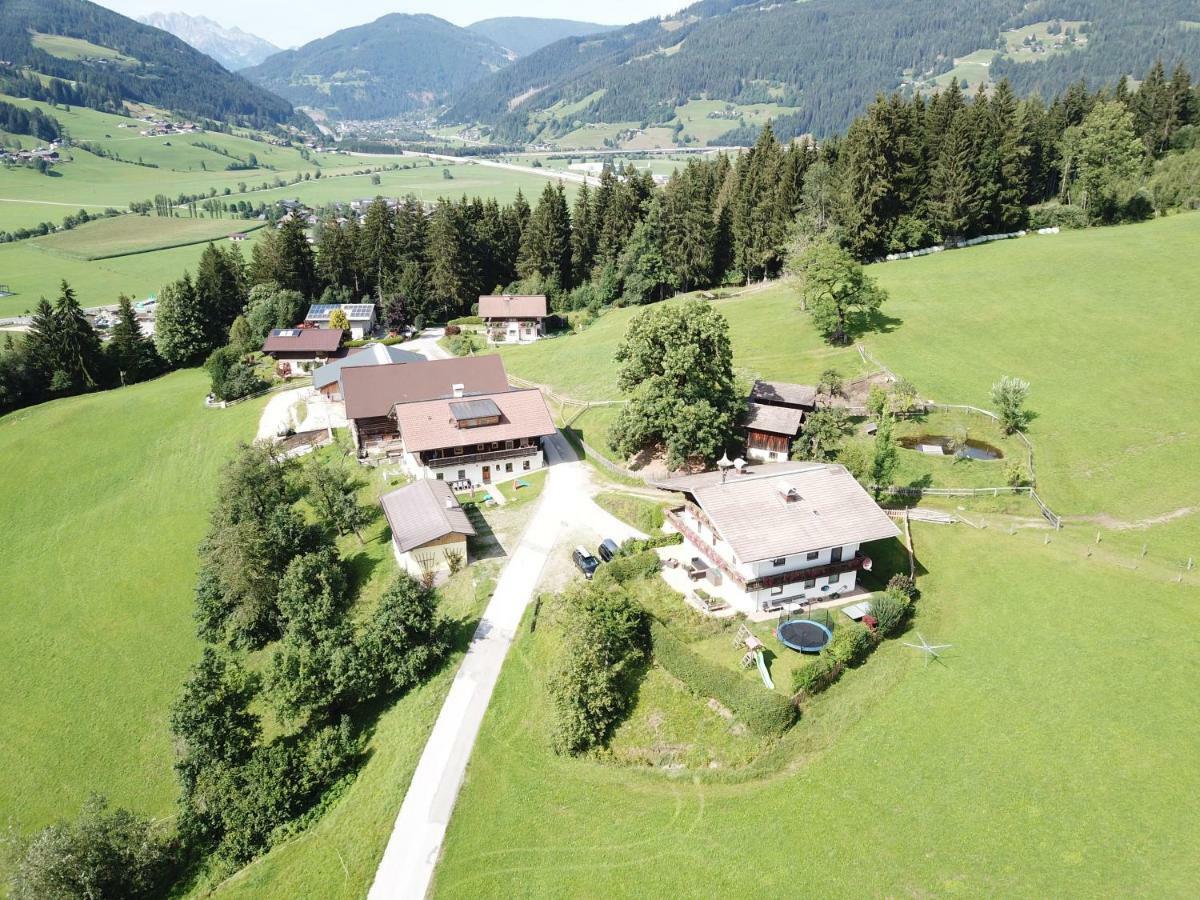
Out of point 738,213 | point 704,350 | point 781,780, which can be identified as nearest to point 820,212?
point 738,213

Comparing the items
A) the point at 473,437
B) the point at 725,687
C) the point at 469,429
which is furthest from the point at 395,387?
the point at 725,687

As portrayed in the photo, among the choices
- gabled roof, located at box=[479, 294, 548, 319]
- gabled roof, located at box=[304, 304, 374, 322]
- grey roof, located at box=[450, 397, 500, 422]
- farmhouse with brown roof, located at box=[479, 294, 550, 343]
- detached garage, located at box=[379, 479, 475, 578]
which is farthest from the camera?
gabled roof, located at box=[304, 304, 374, 322]

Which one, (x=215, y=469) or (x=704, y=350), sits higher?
(x=704, y=350)

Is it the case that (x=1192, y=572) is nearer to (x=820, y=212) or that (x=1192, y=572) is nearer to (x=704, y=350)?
(x=704, y=350)

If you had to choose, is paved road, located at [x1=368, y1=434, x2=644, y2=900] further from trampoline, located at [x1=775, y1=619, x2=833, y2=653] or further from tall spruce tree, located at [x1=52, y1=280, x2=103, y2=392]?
tall spruce tree, located at [x1=52, y1=280, x2=103, y2=392]

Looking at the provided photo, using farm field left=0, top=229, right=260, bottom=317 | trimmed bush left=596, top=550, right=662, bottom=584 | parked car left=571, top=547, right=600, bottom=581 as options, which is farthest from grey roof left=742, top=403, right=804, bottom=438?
farm field left=0, top=229, right=260, bottom=317

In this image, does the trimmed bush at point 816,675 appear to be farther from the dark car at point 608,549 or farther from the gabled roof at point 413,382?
the gabled roof at point 413,382
